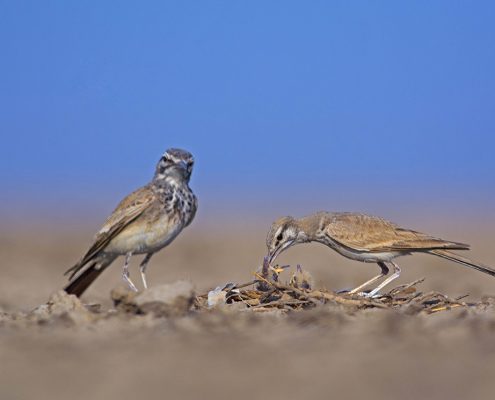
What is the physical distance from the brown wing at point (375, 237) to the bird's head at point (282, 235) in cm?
35

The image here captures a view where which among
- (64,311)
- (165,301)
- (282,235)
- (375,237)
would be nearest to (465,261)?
(375,237)

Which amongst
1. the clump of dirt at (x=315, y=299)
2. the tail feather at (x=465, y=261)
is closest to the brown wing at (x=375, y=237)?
the tail feather at (x=465, y=261)

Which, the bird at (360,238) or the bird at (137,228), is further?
the bird at (360,238)

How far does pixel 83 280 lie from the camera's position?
387 inches

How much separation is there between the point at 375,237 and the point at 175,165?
2227 mm

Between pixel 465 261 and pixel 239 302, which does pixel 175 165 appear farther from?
pixel 465 261

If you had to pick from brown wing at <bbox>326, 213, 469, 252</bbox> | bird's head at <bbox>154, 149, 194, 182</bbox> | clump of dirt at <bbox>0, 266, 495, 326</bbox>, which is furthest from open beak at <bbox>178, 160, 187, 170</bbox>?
brown wing at <bbox>326, 213, 469, 252</bbox>

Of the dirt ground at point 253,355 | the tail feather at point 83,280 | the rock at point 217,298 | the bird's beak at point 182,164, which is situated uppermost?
the bird's beak at point 182,164

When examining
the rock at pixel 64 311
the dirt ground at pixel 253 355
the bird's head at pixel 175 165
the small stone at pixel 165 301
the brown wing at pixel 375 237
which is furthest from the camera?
the bird's head at pixel 175 165

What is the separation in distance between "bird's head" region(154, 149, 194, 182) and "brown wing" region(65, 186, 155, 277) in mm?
379

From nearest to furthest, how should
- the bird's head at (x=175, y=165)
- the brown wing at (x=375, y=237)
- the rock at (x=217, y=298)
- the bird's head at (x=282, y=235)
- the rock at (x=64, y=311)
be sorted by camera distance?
the rock at (x=64, y=311) → the rock at (x=217, y=298) → the brown wing at (x=375, y=237) → the bird's head at (x=282, y=235) → the bird's head at (x=175, y=165)

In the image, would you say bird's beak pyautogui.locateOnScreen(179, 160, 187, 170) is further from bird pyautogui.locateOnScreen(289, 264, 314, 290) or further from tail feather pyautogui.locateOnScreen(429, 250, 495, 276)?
tail feather pyautogui.locateOnScreen(429, 250, 495, 276)

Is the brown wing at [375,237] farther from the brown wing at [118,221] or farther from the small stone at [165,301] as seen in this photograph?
the small stone at [165,301]

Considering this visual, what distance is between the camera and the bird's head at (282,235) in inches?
393
